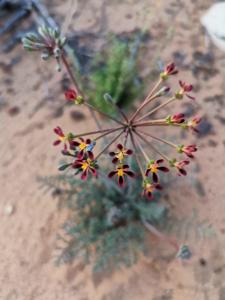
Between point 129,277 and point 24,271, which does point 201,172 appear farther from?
point 24,271

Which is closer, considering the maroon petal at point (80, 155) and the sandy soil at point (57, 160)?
the maroon petal at point (80, 155)

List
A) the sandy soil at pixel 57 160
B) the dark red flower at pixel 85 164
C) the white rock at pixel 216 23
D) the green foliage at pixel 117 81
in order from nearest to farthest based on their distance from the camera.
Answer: the dark red flower at pixel 85 164
the sandy soil at pixel 57 160
the green foliage at pixel 117 81
the white rock at pixel 216 23

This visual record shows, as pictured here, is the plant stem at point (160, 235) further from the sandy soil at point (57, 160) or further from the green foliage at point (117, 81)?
the green foliage at point (117, 81)

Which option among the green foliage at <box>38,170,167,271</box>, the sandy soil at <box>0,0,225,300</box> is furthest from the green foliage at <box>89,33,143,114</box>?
the green foliage at <box>38,170,167,271</box>

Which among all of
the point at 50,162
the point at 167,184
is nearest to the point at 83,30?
the point at 50,162

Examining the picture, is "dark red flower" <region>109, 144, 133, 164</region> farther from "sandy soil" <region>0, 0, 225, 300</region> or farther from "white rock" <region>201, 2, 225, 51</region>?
"white rock" <region>201, 2, 225, 51</region>

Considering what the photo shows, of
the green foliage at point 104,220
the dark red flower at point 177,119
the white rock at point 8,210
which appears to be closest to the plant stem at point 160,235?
the green foliage at point 104,220

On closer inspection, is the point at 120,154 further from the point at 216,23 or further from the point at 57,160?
the point at 216,23
